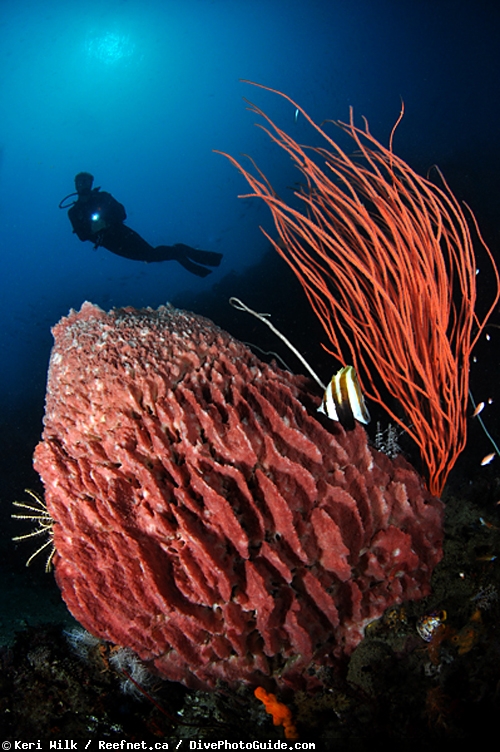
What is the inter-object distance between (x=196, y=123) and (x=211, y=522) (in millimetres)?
103909

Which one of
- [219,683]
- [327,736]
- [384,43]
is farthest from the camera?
[384,43]

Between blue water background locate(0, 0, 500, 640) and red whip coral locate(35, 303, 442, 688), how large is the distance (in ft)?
14.9

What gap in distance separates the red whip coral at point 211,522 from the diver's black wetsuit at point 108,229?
29.7 ft

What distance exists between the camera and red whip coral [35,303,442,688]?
185 cm

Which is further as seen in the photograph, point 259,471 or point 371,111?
point 371,111

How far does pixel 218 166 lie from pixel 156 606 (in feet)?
308

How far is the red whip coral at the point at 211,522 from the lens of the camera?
6.06 feet

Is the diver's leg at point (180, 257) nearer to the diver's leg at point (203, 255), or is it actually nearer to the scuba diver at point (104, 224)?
the scuba diver at point (104, 224)

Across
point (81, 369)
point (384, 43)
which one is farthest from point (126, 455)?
point (384, 43)

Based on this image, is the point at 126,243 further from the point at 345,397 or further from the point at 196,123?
the point at 196,123

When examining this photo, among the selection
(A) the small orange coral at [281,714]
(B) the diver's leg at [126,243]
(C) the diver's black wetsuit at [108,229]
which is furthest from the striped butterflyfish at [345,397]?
(B) the diver's leg at [126,243]

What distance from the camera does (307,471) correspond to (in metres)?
1.94

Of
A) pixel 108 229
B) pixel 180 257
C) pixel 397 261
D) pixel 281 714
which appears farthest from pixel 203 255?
pixel 281 714

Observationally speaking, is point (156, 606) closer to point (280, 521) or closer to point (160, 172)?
point (280, 521)
